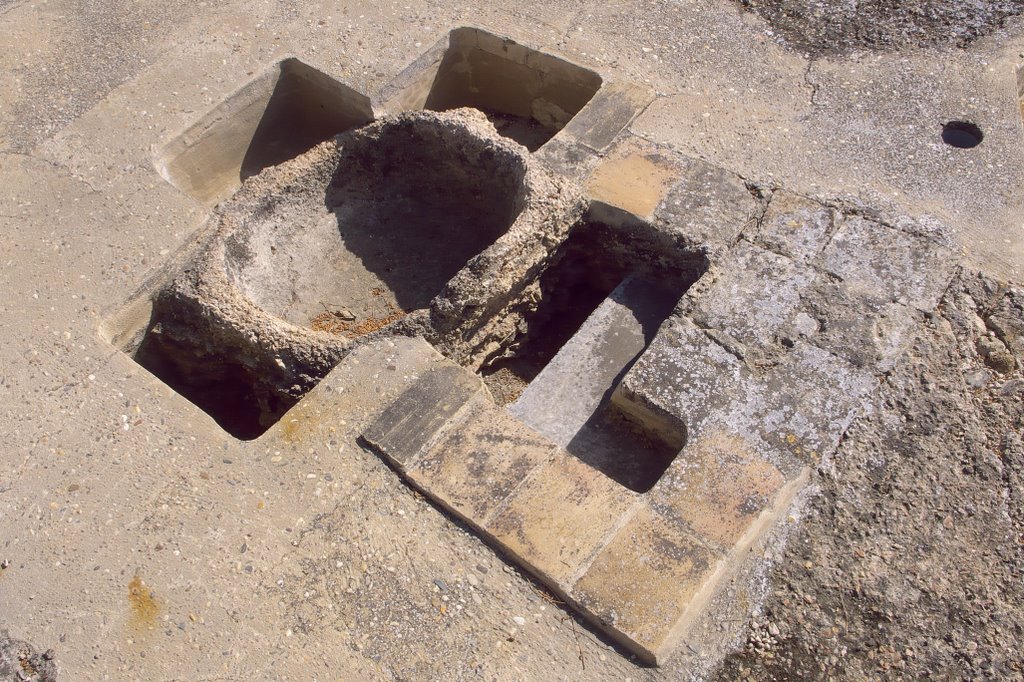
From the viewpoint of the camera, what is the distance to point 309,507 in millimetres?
3031

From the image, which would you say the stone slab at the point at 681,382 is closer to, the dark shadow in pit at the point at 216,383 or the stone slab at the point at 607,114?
the stone slab at the point at 607,114

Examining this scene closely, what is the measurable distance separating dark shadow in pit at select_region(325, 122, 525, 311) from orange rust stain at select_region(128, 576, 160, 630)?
2.04m

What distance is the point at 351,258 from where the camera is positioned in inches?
183

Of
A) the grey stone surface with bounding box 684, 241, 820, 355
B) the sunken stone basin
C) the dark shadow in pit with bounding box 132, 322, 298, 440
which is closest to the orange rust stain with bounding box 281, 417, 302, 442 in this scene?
the sunken stone basin

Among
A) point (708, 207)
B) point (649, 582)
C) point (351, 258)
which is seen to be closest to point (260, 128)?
point (351, 258)

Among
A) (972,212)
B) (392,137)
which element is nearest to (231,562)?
(392,137)

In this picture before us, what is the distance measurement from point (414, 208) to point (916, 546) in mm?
3148

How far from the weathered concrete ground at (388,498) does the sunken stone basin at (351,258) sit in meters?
0.34

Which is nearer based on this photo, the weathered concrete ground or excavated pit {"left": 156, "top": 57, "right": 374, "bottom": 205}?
the weathered concrete ground

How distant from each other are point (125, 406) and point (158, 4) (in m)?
3.19

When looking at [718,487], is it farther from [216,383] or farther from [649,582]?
[216,383]

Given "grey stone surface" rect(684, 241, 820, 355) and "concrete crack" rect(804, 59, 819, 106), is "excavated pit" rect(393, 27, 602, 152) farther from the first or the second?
"grey stone surface" rect(684, 241, 820, 355)

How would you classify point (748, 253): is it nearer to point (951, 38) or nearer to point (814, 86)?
point (814, 86)

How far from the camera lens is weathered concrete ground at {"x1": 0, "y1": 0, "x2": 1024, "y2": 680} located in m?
2.75
